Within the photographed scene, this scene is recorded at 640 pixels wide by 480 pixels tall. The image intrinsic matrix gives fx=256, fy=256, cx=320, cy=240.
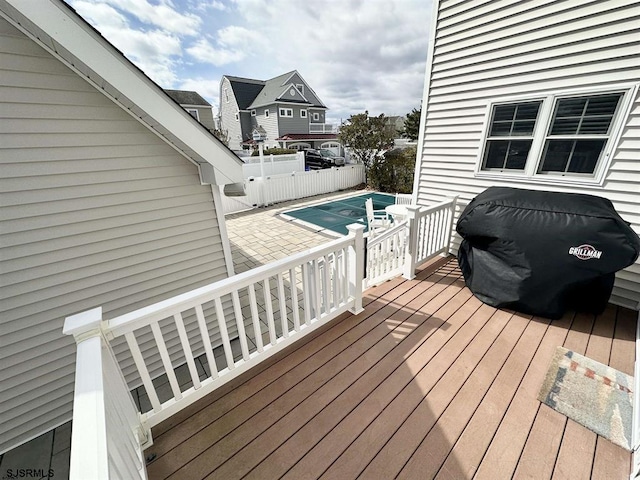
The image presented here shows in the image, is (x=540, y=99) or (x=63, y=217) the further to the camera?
(x=540, y=99)

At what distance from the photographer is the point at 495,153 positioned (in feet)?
11.4

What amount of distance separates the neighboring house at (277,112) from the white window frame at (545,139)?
1868 cm

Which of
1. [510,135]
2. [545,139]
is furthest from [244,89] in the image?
[545,139]

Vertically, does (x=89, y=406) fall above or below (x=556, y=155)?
below

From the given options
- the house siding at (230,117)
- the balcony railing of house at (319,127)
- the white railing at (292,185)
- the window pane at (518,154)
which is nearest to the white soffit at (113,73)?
the window pane at (518,154)

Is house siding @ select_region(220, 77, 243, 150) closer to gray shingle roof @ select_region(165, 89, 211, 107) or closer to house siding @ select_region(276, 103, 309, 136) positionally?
house siding @ select_region(276, 103, 309, 136)

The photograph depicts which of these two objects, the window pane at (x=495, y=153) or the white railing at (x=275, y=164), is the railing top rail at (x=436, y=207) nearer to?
the window pane at (x=495, y=153)

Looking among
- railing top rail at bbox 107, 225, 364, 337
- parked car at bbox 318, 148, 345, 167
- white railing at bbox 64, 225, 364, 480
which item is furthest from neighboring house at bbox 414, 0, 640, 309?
parked car at bbox 318, 148, 345, 167

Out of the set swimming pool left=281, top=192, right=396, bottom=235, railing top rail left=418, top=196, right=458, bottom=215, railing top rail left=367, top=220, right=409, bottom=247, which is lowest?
swimming pool left=281, top=192, right=396, bottom=235

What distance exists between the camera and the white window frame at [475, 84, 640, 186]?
2.55 meters

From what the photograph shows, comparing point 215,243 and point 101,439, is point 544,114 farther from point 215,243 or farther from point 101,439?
point 101,439

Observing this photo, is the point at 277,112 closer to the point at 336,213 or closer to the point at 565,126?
the point at 336,213

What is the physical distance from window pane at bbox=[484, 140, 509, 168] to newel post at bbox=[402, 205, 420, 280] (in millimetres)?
1379

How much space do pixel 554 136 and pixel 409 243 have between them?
204cm
